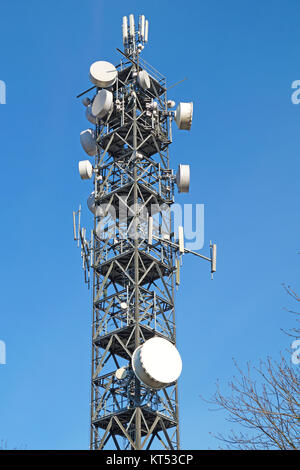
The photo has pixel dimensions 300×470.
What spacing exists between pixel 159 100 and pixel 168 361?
19.9 metres

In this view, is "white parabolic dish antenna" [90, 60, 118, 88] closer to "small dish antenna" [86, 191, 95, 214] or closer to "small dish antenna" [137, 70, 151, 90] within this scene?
"small dish antenna" [137, 70, 151, 90]

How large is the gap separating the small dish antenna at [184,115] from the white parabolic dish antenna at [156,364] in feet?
50.4

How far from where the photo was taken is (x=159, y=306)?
1709 inches

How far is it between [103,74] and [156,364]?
20555 millimetres

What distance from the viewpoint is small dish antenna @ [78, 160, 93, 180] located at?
4809 cm

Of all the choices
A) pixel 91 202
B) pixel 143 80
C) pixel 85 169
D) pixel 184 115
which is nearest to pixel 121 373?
pixel 91 202

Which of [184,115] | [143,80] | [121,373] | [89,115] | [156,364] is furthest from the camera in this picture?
[89,115]

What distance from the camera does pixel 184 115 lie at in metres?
47.4

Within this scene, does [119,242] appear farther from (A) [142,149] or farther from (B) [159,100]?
(B) [159,100]

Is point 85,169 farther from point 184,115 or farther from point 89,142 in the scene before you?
point 184,115

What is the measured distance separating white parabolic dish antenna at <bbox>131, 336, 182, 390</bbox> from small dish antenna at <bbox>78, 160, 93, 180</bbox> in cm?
1378

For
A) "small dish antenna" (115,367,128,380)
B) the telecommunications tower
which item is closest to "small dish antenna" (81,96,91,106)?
the telecommunications tower
